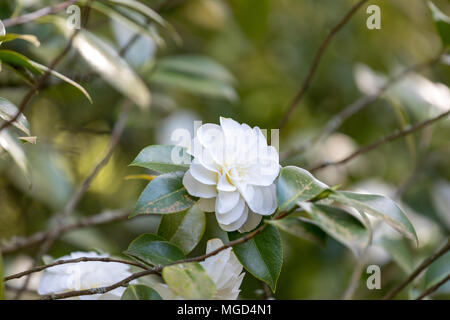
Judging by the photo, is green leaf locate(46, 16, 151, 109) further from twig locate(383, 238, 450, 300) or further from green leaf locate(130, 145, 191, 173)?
twig locate(383, 238, 450, 300)

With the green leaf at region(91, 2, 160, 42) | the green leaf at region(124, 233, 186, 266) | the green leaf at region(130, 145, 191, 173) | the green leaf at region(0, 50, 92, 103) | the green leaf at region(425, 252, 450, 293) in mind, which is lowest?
the green leaf at region(425, 252, 450, 293)

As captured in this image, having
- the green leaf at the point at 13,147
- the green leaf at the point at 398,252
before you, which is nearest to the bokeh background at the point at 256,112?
the green leaf at the point at 398,252

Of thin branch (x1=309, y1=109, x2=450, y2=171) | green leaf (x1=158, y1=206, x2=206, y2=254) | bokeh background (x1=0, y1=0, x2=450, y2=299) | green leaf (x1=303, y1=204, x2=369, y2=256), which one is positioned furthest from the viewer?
bokeh background (x1=0, y1=0, x2=450, y2=299)

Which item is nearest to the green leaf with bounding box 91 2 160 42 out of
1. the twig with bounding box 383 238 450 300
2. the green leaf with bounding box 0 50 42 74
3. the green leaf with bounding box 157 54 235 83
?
the green leaf with bounding box 0 50 42 74

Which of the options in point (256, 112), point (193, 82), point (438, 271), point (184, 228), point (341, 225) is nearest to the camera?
point (341, 225)

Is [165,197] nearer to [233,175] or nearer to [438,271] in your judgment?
[233,175]

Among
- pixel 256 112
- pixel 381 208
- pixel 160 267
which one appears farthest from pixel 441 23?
pixel 256 112

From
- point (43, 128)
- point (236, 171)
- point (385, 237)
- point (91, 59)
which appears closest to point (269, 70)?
point (43, 128)
